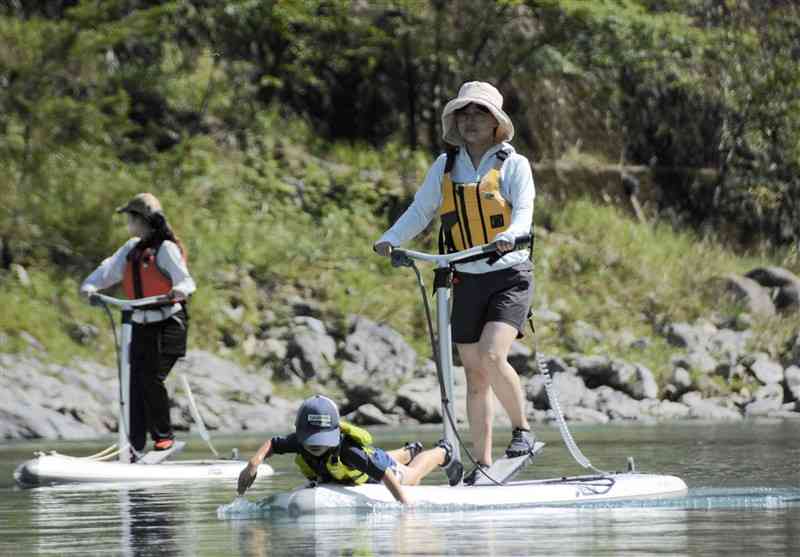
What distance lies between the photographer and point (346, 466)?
9.84 m

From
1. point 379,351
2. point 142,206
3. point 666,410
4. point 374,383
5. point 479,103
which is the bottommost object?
point 666,410

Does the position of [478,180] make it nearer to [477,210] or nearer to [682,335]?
[477,210]

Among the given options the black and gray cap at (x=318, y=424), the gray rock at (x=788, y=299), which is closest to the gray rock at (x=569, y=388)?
the gray rock at (x=788, y=299)

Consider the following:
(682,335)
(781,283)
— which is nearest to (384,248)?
(682,335)

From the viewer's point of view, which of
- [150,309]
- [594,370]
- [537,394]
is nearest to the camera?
[150,309]

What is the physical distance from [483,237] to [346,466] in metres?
1.53

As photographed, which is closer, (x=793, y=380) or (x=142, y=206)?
(x=142, y=206)

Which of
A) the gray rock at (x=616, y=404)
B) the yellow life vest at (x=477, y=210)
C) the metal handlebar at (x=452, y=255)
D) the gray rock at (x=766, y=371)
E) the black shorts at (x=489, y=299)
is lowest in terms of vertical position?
the gray rock at (x=616, y=404)

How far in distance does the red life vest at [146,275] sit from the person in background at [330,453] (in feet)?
14.6

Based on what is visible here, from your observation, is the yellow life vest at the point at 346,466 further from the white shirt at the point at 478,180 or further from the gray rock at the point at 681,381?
the gray rock at the point at 681,381

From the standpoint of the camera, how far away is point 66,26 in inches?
1086

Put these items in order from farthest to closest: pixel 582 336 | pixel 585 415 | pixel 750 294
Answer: pixel 750 294
pixel 582 336
pixel 585 415

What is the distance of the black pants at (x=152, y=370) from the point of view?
1441cm

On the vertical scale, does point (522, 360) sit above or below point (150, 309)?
below
